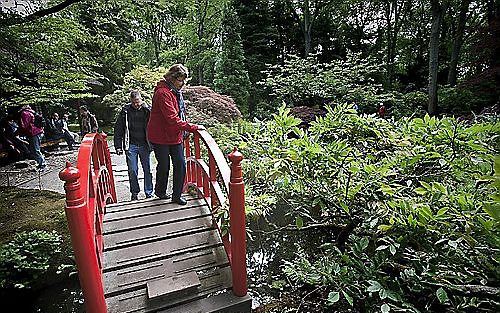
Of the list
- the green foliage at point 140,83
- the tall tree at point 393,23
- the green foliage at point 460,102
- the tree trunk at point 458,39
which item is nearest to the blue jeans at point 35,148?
the green foliage at point 140,83

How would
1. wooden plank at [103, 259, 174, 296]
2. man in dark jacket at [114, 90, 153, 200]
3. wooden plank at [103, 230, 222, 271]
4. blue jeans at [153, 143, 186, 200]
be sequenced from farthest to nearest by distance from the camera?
man in dark jacket at [114, 90, 153, 200]
blue jeans at [153, 143, 186, 200]
wooden plank at [103, 230, 222, 271]
wooden plank at [103, 259, 174, 296]

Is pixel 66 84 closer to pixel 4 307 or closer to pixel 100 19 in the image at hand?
pixel 4 307

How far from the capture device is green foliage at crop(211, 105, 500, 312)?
57.2 inches

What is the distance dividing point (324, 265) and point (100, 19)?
1478 centimetres

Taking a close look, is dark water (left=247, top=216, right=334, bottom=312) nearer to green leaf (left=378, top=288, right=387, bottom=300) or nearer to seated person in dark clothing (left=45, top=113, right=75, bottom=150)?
green leaf (left=378, top=288, right=387, bottom=300)

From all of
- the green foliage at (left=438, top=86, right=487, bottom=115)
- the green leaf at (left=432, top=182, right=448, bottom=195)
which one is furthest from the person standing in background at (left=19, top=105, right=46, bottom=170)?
the green foliage at (left=438, top=86, right=487, bottom=115)

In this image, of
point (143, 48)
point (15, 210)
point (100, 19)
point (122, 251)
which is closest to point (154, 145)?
point (122, 251)

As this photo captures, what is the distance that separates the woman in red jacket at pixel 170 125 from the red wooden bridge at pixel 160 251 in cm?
30

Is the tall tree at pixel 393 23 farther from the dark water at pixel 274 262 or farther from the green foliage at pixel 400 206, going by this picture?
the green foliage at pixel 400 206

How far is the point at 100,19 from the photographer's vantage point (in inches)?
524

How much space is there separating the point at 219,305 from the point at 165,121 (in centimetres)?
178

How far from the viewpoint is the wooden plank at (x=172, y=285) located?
7.34 feet

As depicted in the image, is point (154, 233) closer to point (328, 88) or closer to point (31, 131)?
point (31, 131)

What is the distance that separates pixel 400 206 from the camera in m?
1.64
